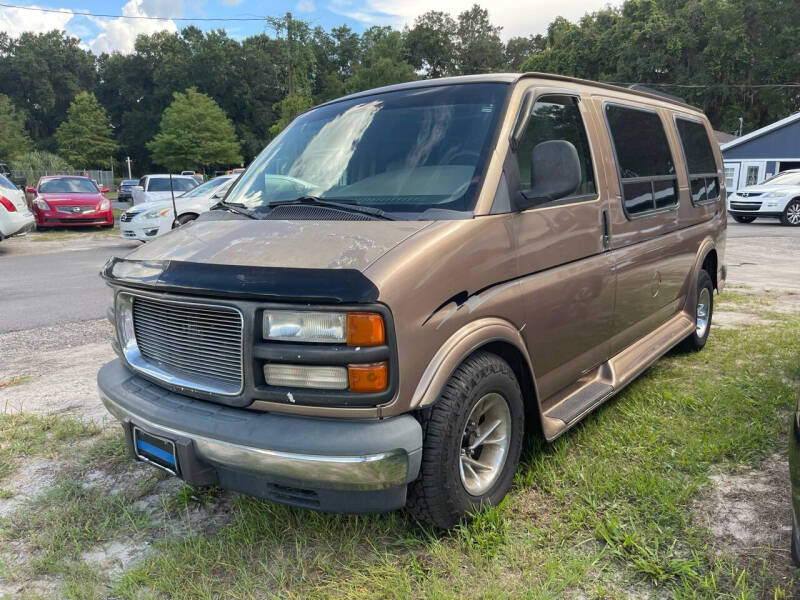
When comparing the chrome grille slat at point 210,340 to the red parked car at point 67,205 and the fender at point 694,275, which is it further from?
the red parked car at point 67,205

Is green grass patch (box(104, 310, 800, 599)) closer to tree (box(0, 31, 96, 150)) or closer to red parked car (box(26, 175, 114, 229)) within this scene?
red parked car (box(26, 175, 114, 229))

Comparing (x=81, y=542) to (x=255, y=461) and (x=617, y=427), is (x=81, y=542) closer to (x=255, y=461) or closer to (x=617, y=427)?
(x=255, y=461)

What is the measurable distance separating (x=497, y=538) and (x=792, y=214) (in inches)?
784

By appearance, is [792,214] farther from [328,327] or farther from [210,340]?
[210,340]

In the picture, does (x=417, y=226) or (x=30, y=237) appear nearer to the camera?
(x=417, y=226)

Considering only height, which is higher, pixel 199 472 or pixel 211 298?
pixel 211 298

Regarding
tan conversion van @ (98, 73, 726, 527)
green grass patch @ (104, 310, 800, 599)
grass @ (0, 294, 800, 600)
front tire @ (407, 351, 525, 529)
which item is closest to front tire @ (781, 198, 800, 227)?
tan conversion van @ (98, 73, 726, 527)

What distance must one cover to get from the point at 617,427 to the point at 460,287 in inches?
70.2

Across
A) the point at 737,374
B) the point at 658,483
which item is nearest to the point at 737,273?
the point at 737,374

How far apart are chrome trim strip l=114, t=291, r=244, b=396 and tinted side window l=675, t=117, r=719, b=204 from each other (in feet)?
13.2

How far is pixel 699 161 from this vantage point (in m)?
5.06

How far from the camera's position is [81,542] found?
2723 millimetres

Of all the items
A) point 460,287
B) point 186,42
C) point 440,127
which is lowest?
point 460,287

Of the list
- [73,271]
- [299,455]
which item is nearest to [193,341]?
[299,455]
